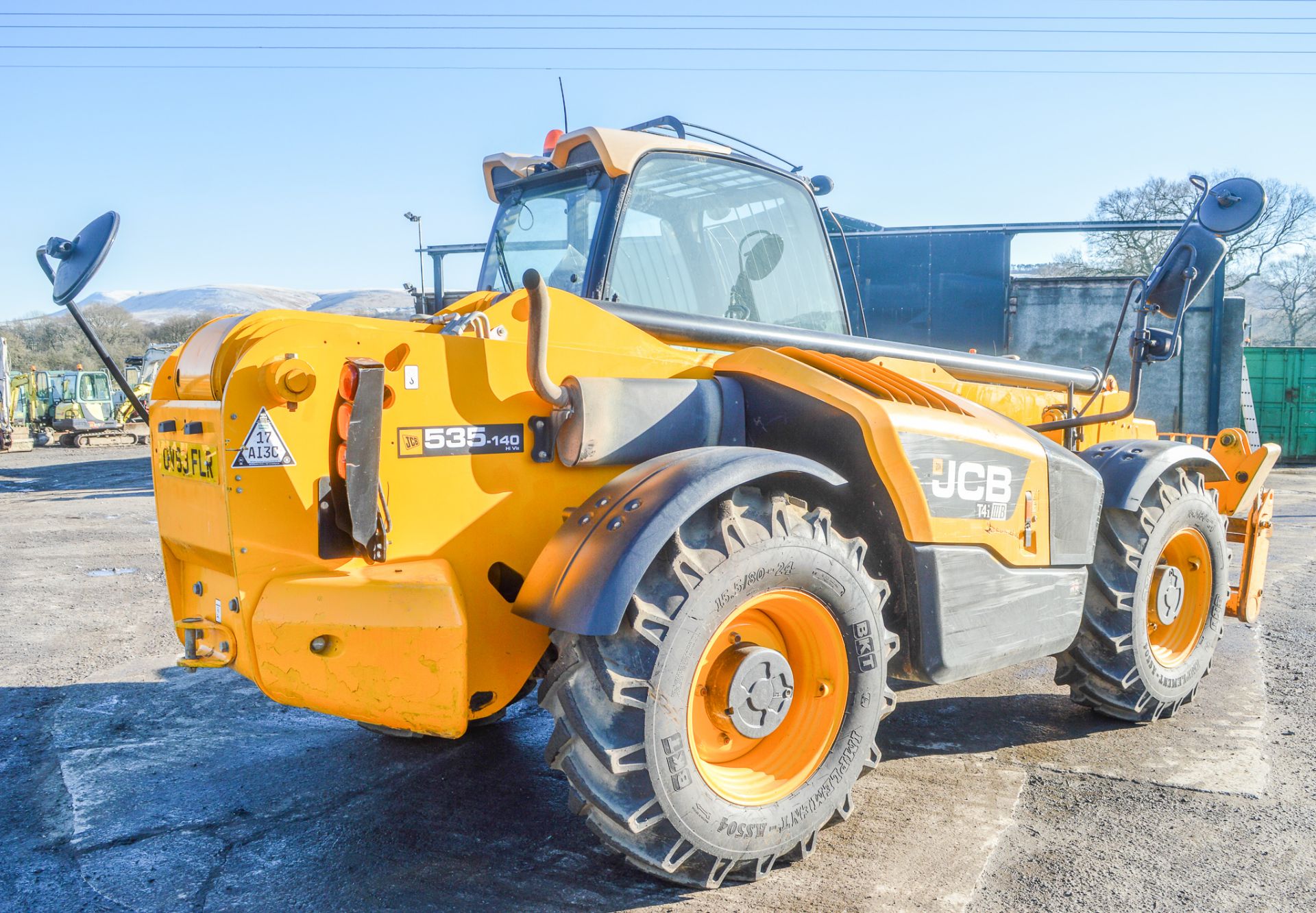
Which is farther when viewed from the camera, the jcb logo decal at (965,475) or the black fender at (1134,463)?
the black fender at (1134,463)

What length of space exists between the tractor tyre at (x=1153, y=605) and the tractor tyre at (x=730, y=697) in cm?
155

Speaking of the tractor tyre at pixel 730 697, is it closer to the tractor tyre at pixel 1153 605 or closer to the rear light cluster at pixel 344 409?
the rear light cluster at pixel 344 409

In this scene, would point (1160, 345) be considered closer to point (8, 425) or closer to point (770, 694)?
point (770, 694)

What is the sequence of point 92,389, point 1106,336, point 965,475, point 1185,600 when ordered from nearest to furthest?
point 965,475 < point 1185,600 < point 1106,336 < point 92,389

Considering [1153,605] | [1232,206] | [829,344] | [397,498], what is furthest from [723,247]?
[1153,605]

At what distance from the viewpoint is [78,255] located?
3107 millimetres

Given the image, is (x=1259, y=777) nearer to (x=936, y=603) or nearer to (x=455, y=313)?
(x=936, y=603)

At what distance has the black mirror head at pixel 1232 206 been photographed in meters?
4.38

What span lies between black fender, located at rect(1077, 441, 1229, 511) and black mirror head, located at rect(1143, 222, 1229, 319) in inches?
24.4

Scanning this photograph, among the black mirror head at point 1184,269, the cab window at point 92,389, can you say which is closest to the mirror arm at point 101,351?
the black mirror head at point 1184,269

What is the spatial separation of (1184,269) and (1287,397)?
69.4ft

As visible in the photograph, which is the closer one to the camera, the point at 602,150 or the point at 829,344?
the point at 602,150

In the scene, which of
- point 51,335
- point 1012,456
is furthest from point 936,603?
point 51,335

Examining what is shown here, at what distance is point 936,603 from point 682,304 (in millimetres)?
1442
